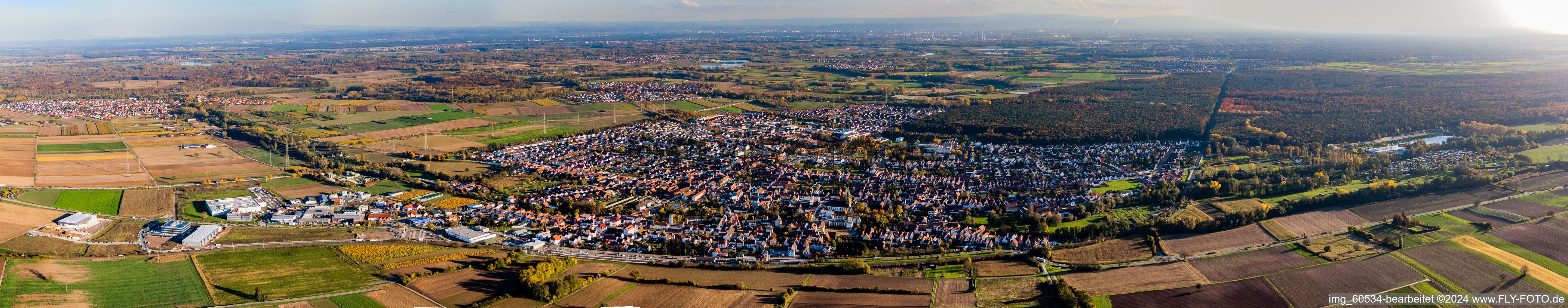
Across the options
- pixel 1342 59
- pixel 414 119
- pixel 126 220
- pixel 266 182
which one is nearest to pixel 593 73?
pixel 414 119

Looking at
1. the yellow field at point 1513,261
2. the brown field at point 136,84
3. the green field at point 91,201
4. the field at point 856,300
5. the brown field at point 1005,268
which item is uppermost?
the brown field at point 136,84

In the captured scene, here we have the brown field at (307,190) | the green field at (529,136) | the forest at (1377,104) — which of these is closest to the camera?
the brown field at (307,190)

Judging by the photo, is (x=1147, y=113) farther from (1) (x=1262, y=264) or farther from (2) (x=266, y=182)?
(2) (x=266, y=182)

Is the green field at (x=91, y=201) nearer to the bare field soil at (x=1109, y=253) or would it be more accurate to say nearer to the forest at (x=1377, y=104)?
the bare field soil at (x=1109, y=253)

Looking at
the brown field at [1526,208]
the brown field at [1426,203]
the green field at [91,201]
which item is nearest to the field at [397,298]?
the green field at [91,201]

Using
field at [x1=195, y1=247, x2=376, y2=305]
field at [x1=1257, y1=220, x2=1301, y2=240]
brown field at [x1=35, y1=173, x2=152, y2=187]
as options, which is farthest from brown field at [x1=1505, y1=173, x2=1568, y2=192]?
brown field at [x1=35, y1=173, x2=152, y2=187]

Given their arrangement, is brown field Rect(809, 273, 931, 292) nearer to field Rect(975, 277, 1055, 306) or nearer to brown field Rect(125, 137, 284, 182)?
field Rect(975, 277, 1055, 306)

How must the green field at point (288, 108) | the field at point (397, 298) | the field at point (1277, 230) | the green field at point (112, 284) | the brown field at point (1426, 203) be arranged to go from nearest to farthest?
the green field at point (112, 284), the field at point (397, 298), the field at point (1277, 230), the brown field at point (1426, 203), the green field at point (288, 108)
